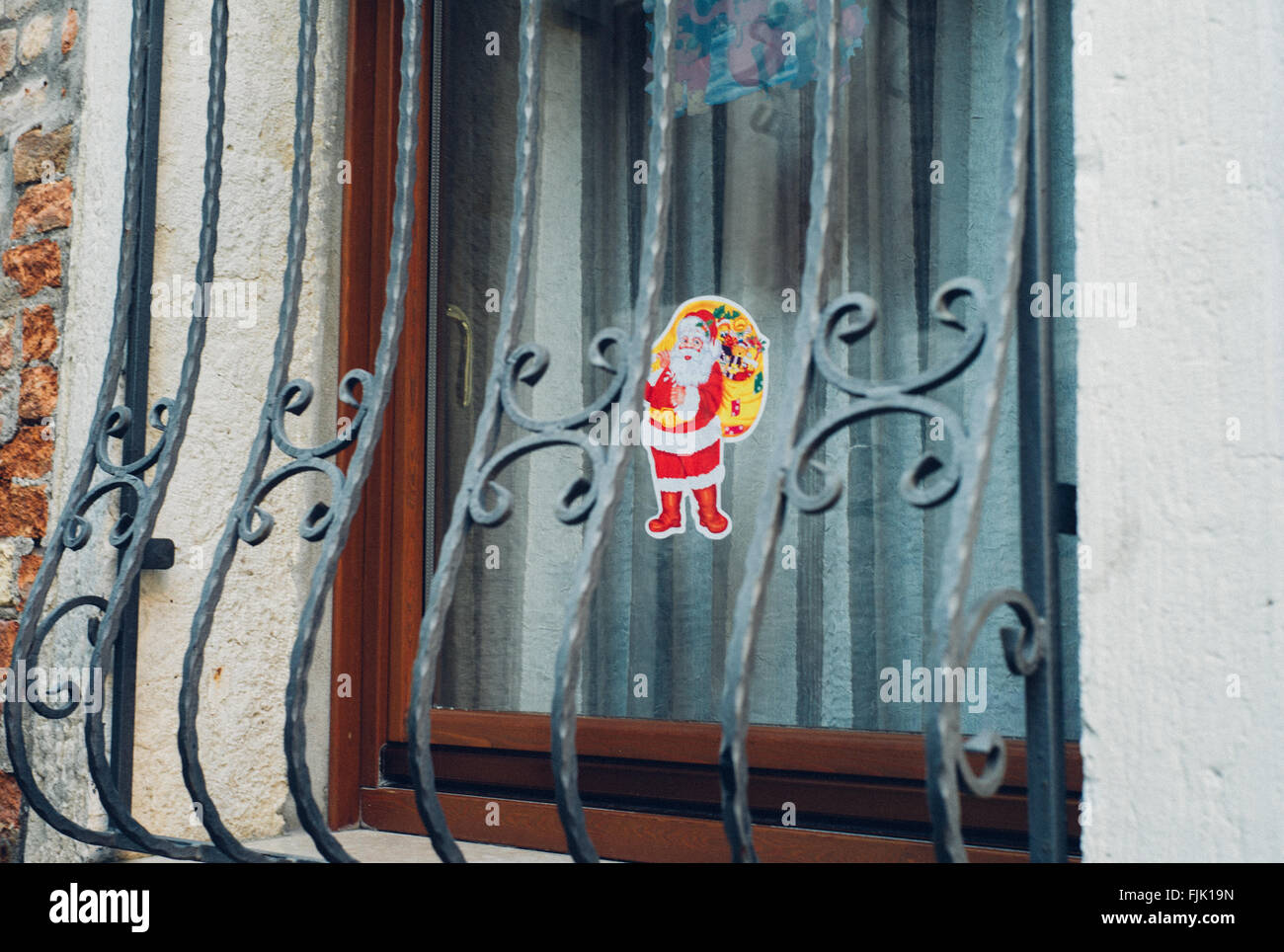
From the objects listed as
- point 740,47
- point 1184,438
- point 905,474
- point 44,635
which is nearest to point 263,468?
point 44,635

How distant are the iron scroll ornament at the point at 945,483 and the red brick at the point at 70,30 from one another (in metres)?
1.83

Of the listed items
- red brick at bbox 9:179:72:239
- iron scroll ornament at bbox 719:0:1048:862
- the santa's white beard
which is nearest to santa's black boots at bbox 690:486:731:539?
the santa's white beard

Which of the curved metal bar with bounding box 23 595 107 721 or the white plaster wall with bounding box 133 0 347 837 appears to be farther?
the white plaster wall with bounding box 133 0 347 837

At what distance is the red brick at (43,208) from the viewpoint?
7.30 feet

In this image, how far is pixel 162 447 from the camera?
5.09 feet

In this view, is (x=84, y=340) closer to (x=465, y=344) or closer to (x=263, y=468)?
(x=465, y=344)

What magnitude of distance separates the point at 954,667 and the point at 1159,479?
295mm

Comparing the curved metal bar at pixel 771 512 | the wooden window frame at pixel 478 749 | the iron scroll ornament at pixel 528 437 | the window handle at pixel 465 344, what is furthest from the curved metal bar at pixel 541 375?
the window handle at pixel 465 344

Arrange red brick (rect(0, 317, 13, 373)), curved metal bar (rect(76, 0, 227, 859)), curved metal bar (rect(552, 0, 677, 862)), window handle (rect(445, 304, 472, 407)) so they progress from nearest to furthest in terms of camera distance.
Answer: curved metal bar (rect(552, 0, 677, 862)) → curved metal bar (rect(76, 0, 227, 859)) → red brick (rect(0, 317, 13, 373)) → window handle (rect(445, 304, 472, 407))

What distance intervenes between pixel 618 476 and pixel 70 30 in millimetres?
1806

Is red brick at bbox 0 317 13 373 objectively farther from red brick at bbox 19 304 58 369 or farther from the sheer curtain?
the sheer curtain

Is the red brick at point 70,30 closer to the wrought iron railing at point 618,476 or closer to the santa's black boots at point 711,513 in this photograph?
the wrought iron railing at point 618,476

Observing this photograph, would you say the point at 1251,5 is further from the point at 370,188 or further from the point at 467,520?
the point at 370,188

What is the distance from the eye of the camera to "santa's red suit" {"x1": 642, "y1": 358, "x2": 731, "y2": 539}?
2348 millimetres
